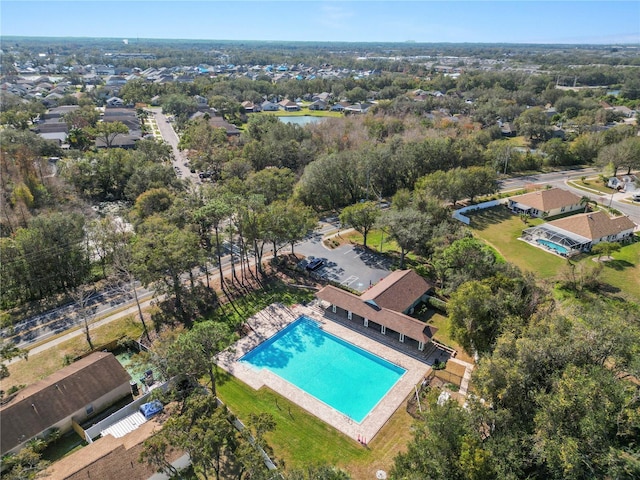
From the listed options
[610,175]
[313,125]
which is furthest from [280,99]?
[610,175]

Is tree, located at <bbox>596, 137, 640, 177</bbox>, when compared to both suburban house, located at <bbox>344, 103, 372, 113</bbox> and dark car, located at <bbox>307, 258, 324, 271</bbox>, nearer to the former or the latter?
dark car, located at <bbox>307, 258, 324, 271</bbox>

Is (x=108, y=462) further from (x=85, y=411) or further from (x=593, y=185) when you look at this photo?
(x=593, y=185)

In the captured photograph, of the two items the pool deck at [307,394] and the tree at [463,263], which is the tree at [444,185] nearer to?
the tree at [463,263]

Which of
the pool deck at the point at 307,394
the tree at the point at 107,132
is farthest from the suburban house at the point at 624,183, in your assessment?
the tree at the point at 107,132

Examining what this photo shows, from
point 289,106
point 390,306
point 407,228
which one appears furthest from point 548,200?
point 289,106

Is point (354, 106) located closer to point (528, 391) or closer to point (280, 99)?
point (280, 99)

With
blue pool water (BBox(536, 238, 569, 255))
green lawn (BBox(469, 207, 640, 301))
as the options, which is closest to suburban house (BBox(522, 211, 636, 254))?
blue pool water (BBox(536, 238, 569, 255))

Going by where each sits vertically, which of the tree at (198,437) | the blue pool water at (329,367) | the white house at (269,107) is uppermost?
the white house at (269,107)
